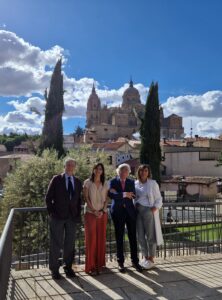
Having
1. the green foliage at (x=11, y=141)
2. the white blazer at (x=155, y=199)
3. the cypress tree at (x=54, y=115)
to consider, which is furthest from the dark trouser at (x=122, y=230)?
the green foliage at (x=11, y=141)

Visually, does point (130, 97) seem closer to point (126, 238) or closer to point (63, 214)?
point (126, 238)

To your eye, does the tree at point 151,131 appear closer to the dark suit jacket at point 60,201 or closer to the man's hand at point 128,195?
the man's hand at point 128,195

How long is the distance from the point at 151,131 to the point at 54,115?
30.7 feet

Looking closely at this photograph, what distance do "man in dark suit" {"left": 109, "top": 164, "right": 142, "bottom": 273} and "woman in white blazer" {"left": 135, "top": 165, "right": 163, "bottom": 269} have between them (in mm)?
210

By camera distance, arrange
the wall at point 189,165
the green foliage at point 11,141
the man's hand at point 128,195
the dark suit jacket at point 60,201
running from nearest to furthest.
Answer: the dark suit jacket at point 60,201 → the man's hand at point 128,195 → the wall at point 189,165 → the green foliage at point 11,141

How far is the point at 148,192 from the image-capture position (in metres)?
6.54

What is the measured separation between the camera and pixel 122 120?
12650 cm

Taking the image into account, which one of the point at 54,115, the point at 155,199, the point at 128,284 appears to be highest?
the point at 54,115

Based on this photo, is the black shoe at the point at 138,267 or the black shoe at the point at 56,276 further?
the black shoe at the point at 138,267

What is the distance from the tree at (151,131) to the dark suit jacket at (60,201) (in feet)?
86.6

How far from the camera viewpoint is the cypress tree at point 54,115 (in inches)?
1371

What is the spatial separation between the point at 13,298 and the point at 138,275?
2.06 meters

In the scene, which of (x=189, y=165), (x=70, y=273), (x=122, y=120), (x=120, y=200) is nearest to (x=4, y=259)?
(x=70, y=273)

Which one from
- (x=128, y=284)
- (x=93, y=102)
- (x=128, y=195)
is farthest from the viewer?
(x=93, y=102)
